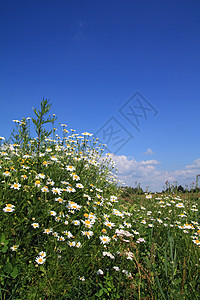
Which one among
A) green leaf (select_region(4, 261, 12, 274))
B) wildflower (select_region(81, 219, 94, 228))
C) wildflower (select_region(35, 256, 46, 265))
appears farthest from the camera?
wildflower (select_region(81, 219, 94, 228))

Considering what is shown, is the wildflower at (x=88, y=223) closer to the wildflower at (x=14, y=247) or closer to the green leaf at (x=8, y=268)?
the wildflower at (x=14, y=247)

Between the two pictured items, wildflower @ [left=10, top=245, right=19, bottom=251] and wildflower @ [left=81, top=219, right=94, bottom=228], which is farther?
wildflower @ [left=81, top=219, right=94, bottom=228]

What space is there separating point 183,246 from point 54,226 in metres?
1.96

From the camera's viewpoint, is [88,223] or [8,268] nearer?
[8,268]

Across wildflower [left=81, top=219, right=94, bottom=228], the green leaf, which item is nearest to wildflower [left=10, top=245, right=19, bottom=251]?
the green leaf

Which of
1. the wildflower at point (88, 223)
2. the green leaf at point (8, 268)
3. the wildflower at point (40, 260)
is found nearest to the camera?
the green leaf at point (8, 268)

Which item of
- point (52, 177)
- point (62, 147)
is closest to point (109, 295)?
point (52, 177)

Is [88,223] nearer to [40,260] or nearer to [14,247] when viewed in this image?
[40,260]

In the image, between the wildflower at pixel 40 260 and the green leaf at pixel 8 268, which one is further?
the wildflower at pixel 40 260

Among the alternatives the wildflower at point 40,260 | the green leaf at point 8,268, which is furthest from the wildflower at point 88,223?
the green leaf at point 8,268

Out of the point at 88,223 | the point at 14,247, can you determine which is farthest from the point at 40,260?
the point at 88,223

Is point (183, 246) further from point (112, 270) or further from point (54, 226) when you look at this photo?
→ point (54, 226)

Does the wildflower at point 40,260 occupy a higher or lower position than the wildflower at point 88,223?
lower

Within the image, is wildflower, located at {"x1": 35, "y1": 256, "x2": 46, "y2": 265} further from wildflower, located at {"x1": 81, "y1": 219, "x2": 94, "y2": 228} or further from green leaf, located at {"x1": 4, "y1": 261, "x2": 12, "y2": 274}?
wildflower, located at {"x1": 81, "y1": 219, "x2": 94, "y2": 228}
